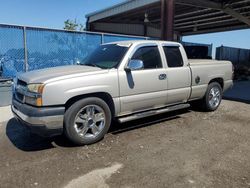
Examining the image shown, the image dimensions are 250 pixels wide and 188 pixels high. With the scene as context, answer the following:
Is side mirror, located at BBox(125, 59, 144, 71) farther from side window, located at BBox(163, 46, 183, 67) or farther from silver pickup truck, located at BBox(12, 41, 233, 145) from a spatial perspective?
side window, located at BBox(163, 46, 183, 67)

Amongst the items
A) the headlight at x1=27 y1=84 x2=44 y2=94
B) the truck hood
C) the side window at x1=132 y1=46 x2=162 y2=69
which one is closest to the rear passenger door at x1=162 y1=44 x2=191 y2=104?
the side window at x1=132 y1=46 x2=162 y2=69

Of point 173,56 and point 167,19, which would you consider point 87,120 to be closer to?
point 173,56

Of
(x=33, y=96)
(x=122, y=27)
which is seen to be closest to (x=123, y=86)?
(x=33, y=96)

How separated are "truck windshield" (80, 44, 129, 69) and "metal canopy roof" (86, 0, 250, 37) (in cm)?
797

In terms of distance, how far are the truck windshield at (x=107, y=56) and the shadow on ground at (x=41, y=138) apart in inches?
57.4

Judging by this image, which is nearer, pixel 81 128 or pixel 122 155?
pixel 122 155

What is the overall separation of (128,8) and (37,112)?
1297 cm

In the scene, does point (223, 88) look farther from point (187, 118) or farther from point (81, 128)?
point (81, 128)

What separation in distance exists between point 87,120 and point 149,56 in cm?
204

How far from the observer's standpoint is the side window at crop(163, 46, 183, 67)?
19.6ft

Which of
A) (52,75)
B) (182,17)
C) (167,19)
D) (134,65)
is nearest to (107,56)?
(134,65)

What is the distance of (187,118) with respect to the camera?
21.6 ft

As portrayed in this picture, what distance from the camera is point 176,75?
598 cm

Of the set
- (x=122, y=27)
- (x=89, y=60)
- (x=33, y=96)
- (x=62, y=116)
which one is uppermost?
(x=122, y=27)
